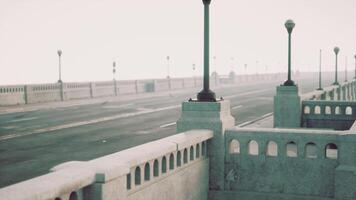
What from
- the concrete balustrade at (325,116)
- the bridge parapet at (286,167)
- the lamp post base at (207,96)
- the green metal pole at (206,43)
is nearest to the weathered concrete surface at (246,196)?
the bridge parapet at (286,167)

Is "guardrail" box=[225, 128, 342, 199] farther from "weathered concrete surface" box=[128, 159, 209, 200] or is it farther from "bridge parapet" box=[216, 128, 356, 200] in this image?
"weathered concrete surface" box=[128, 159, 209, 200]

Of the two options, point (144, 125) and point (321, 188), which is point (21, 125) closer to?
point (144, 125)

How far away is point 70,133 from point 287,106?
10.3m

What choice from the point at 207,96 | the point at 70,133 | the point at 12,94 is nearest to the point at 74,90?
the point at 12,94

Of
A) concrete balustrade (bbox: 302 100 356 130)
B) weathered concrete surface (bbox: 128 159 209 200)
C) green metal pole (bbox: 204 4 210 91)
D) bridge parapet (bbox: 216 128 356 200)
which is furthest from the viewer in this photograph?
concrete balustrade (bbox: 302 100 356 130)

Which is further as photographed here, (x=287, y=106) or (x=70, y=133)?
(x=70, y=133)

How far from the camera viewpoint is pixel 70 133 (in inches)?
947

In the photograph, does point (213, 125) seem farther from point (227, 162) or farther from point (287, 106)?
point (287, 106)

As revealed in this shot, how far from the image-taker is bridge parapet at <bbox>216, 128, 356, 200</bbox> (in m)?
10.3

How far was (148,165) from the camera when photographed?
329 inches

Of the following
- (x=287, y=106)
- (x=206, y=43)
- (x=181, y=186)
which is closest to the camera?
(x=181, y=186)

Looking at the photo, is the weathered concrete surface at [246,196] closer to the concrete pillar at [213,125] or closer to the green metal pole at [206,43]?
the concrete pillar at [213,125]

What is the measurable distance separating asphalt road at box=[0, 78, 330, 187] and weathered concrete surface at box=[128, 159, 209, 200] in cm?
558

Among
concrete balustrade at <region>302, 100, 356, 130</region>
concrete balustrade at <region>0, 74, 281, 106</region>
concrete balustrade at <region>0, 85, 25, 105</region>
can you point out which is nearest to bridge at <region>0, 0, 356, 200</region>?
concrete balustrade at <region>302, 100, 356, 130</region>
